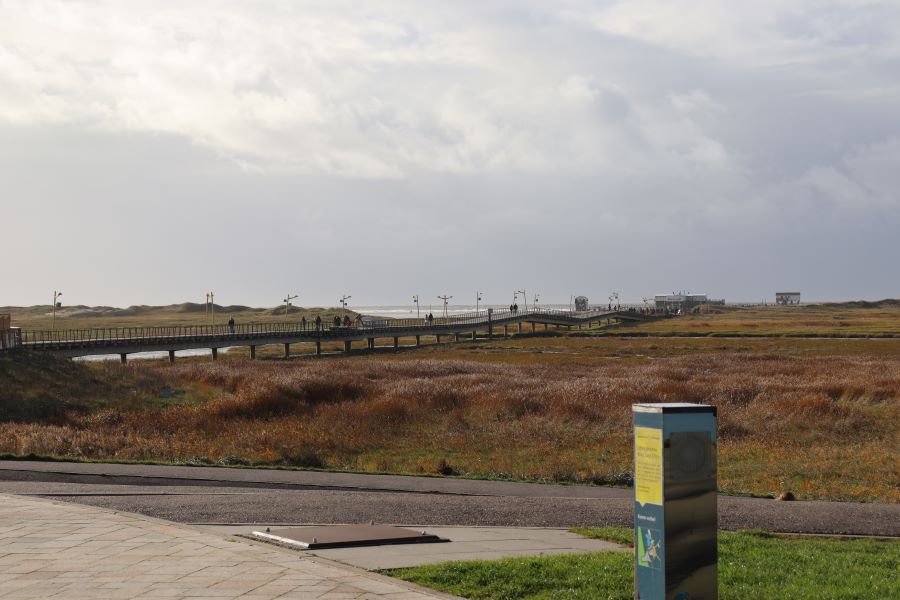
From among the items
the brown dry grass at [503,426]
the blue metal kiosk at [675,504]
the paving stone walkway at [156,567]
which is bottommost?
the brown dry grass at [503,426]

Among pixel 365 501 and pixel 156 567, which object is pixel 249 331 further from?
pixel 156 567

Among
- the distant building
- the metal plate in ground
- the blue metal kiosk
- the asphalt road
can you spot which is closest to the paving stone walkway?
the metal plate in ground

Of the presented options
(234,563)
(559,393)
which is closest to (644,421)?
(234,563)

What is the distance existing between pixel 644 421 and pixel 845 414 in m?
28.6

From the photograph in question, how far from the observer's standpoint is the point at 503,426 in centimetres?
3259

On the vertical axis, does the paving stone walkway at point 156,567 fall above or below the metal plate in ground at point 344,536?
above

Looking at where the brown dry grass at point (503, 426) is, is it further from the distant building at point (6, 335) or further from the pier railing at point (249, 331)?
the pier railing at point (249, 331)

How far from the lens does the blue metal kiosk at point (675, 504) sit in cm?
793

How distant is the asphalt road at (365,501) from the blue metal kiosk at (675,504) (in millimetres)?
6723

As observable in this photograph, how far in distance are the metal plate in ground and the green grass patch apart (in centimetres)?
166

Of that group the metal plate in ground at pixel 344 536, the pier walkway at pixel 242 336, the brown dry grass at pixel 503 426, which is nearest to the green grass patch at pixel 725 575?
the metal plate in ground at pixel 344 536

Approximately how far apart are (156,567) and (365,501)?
648cm

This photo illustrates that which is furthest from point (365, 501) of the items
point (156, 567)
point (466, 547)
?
point (156, 567)

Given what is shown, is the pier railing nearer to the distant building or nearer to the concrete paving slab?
the distant building
